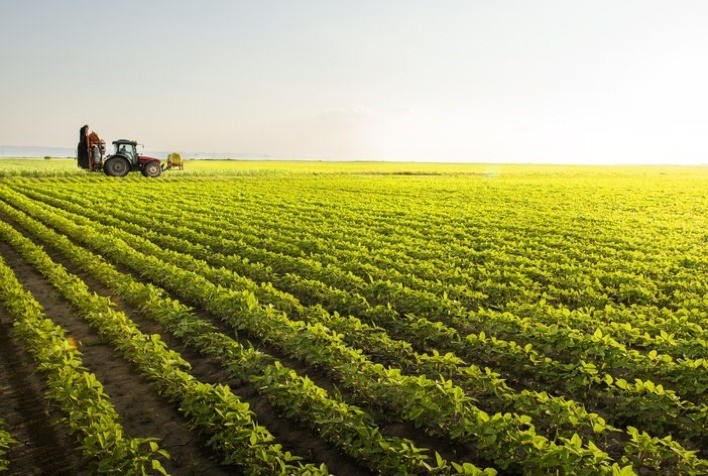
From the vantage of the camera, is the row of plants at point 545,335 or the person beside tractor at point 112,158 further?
the person beside tractor at point 112,158

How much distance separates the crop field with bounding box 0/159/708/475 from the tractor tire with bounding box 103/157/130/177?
19993mm

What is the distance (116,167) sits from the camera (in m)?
35.9

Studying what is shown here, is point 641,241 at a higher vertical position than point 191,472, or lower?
higher

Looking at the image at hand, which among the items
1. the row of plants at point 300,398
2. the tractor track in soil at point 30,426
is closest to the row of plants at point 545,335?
the row of plants at point 300,398

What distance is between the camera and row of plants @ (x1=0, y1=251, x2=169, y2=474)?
471 centimetres

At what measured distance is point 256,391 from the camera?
21.2ft

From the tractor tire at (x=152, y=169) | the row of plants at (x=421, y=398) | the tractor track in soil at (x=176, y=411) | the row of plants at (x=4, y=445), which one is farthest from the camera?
the tractor tire at (x=152, y=169)

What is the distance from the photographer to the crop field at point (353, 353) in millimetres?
4984

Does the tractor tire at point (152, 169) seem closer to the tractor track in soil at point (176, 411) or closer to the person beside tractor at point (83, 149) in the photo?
the person beside tractor at point (83, 149)

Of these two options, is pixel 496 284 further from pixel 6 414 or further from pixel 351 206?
pixel 351 206

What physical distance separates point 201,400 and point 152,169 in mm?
35902

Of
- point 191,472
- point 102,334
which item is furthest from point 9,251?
point 191,472

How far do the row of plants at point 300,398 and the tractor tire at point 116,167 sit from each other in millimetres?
28486

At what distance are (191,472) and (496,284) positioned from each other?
7.50 metres
